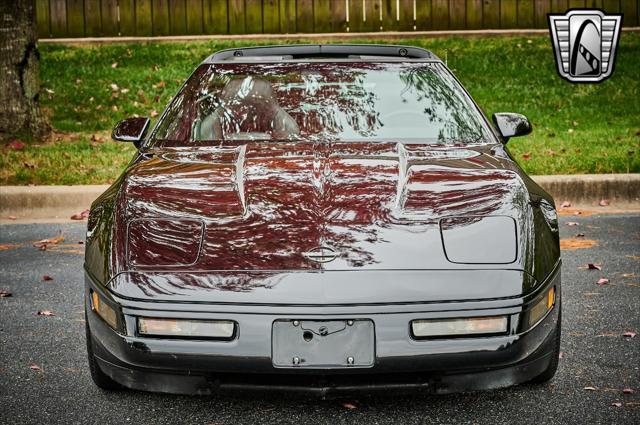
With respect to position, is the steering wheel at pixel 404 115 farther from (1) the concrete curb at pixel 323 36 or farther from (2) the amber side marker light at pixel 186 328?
(1) the concrete curb at pixel 323 36

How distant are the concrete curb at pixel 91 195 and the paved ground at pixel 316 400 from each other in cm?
243

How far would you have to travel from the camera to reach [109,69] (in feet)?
44.0

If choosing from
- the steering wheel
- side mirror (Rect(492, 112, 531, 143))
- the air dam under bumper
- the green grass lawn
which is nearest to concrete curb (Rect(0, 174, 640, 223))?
the green grass lawn

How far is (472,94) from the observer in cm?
1210

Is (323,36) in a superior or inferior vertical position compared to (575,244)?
superior

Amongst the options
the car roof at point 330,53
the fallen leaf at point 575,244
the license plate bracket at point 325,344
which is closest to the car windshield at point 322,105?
the car roof at point 330,53

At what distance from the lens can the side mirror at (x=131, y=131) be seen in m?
4.64

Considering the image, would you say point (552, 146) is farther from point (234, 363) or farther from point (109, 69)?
point (234, 363)

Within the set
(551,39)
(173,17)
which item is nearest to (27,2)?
(173,17)

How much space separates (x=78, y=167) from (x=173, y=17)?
655cm

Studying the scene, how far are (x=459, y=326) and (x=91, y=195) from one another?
222 inches

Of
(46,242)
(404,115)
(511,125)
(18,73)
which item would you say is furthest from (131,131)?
(18,73)

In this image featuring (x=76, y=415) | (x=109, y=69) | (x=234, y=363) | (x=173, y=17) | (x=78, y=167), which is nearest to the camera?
(x=234, y=363)

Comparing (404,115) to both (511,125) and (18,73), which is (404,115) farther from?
(18,73)
